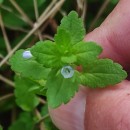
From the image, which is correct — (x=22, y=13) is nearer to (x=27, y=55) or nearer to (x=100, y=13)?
(x=100, y=13)

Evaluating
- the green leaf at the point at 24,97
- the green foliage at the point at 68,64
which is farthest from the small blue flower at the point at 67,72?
the green leaf at the point at 24,97

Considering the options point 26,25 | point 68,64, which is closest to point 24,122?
point 26,25

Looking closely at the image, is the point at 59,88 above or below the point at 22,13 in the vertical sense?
below

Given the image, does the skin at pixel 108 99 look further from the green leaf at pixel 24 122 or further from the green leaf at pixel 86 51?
the green leaf at pixel 24 122

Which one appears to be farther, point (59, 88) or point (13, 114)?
point (13, 114)

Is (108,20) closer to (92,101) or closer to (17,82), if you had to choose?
(92,101)

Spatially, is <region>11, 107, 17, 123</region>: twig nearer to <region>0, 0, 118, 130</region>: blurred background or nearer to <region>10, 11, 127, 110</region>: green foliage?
<region>0, 0, 118, 130</region>: blurred background
